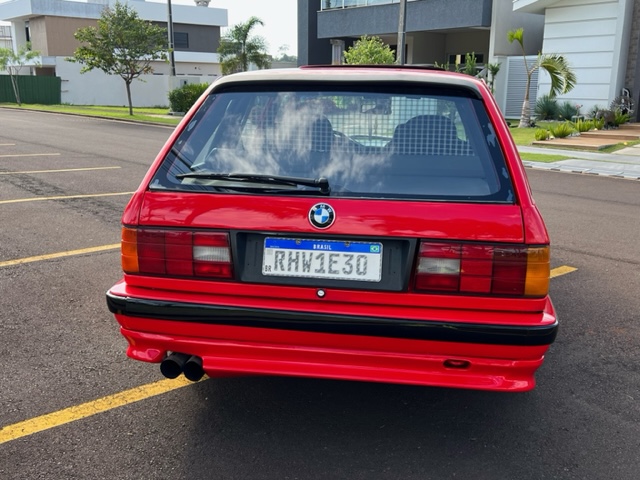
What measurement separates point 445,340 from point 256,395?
1.19m

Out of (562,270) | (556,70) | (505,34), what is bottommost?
(562,270)

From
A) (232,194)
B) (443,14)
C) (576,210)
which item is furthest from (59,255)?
(443,14)

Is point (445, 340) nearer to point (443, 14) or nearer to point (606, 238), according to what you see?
point (606, 238)

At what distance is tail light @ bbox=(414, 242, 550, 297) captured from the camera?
2631 millimetres

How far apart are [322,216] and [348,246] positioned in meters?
0.16

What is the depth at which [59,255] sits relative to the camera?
5.91 m

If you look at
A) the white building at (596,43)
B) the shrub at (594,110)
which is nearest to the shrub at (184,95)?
the white building at (596,43)

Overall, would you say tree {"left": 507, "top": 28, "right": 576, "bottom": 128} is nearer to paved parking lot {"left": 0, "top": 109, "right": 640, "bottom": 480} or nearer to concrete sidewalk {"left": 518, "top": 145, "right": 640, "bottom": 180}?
concrete sidewalk {"left": 518, "top": 145, "right": 640, "bottom": 180}

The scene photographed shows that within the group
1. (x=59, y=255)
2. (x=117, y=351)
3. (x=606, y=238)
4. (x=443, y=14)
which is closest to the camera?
(x=117, y=351)

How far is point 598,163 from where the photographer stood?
14641mm

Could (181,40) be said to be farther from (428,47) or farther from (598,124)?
(598,124)

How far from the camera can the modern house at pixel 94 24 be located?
45250mm

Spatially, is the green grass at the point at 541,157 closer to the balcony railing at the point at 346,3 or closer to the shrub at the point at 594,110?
the shrub at the point at 594,110

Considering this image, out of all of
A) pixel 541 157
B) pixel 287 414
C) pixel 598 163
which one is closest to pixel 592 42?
pixel 541 157
